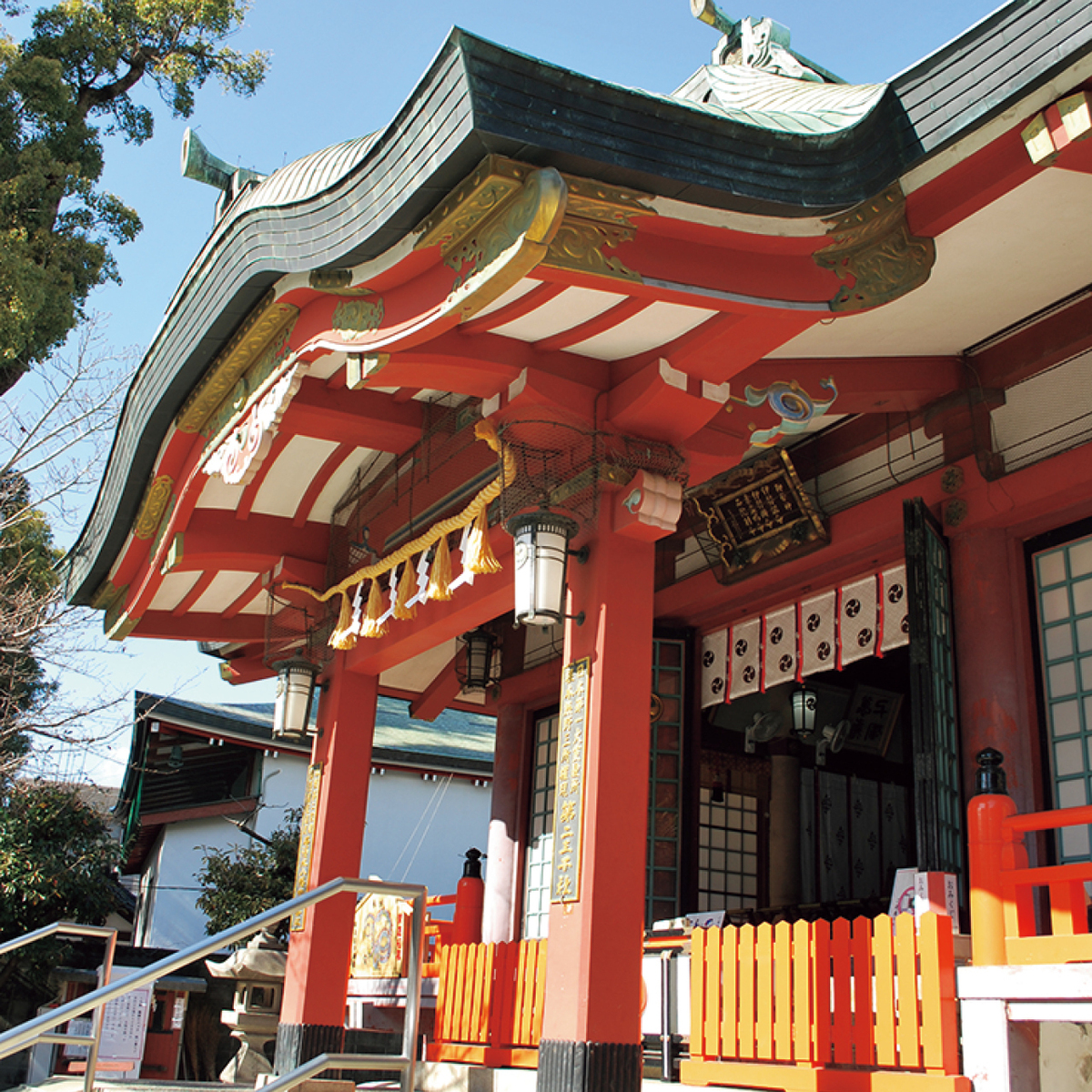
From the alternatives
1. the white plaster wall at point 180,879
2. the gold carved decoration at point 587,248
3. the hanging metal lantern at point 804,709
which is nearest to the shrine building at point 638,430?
the gold carved decoration at point 587,248

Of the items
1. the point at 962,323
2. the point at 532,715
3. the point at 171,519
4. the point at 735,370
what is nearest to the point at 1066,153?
the point at 735,370

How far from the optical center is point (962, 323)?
622 centimetres

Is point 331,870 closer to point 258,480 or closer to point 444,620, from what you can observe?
point 444,620

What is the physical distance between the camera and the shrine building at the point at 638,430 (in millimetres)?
4258

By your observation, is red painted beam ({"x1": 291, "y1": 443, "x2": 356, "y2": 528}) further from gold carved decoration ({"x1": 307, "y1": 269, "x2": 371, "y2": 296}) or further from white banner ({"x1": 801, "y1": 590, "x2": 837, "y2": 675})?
white banner ({"x1": 801, "y1": 590, "x2": 837, "y2": 675})

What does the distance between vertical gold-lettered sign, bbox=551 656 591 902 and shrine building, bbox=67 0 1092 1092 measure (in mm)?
22

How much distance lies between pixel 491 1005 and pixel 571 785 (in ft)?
7.77

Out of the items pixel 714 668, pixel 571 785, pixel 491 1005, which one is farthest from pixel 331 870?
pixel 571 785

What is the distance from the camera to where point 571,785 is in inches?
208

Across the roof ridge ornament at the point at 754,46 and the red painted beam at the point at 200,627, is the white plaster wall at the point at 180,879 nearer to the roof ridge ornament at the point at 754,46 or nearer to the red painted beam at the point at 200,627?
the red painted beam at the point at 200,627

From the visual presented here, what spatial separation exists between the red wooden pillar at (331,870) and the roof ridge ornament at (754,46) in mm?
4968

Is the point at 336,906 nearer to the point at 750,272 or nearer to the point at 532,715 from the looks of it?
the point at 532,715

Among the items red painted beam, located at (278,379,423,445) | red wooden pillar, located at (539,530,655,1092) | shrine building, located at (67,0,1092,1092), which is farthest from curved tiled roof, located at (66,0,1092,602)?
red wooden pillar, located at (539,530,655,1092)

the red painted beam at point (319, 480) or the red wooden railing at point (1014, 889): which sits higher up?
the red painted beam at point (319, 480)
